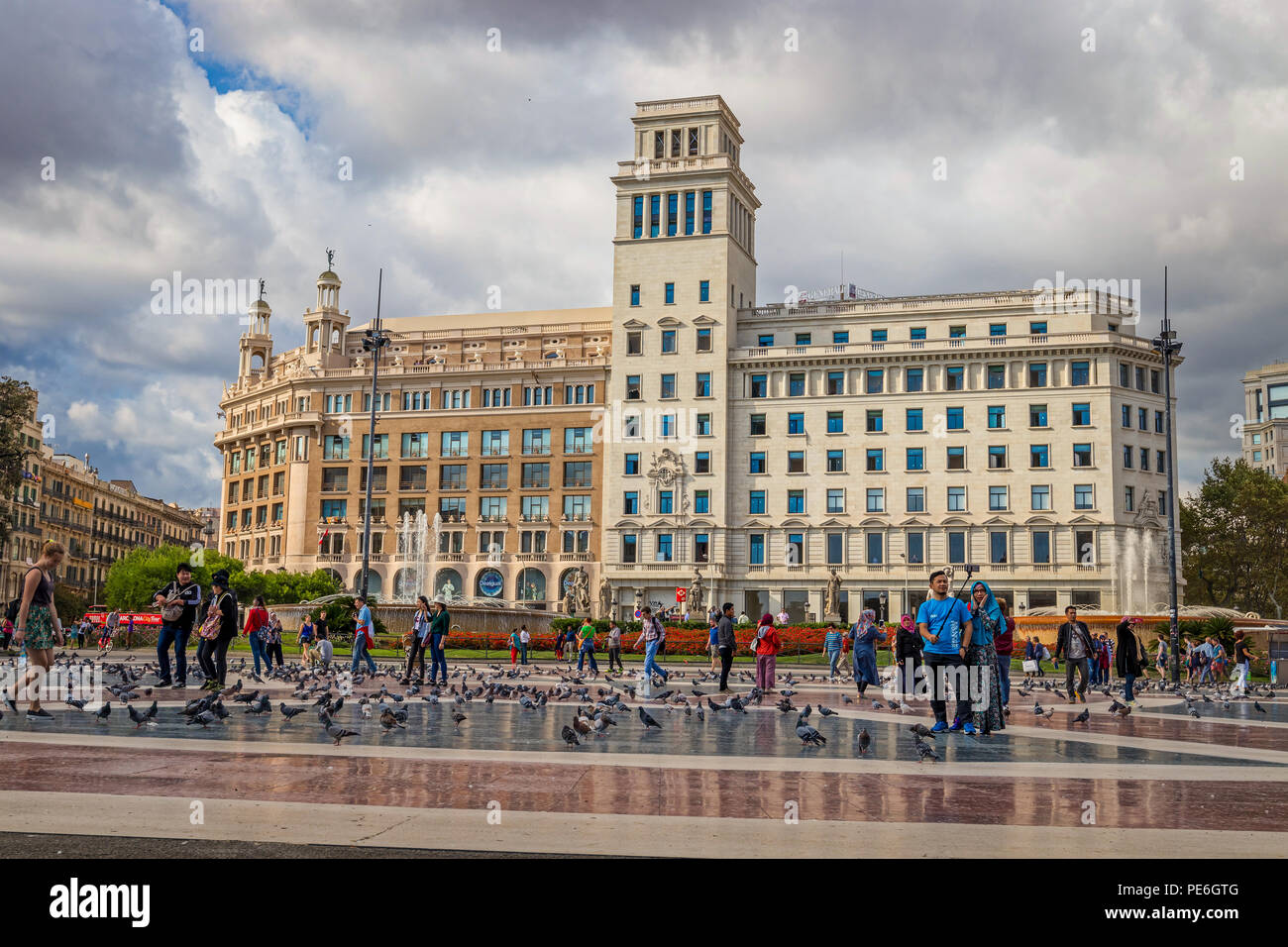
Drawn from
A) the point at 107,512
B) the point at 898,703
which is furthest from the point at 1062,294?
the point at 107,512

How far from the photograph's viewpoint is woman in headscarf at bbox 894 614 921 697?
1931 cm

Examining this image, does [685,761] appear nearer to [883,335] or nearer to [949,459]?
[949,459]

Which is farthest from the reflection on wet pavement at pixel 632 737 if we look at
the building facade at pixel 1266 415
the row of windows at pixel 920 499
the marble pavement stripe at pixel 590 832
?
the building facade at pixel 1266 415

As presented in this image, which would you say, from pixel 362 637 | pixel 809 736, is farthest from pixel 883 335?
pixel 809 736

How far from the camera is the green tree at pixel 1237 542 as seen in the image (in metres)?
70.8

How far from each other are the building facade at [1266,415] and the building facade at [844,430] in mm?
87076

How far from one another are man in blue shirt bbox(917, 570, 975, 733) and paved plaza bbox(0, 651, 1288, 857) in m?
0.41

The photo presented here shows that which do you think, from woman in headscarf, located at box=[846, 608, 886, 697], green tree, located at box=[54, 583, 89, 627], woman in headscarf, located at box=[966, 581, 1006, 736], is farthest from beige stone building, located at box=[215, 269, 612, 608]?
woman in headscarf, located at box=[966, 581, 1006, 736]

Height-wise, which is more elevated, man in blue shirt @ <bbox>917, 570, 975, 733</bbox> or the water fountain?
the water fountain

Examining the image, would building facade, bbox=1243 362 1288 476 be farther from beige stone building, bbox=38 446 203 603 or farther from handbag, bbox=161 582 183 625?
handbag, bbox=161 582 183 625

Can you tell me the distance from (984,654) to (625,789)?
6516 millimetres
